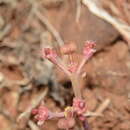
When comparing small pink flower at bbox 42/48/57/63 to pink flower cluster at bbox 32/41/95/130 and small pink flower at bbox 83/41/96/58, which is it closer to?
pink flower cluster at bbox 32/41/95/130

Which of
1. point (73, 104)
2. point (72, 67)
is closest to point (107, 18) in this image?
point (72, 67)

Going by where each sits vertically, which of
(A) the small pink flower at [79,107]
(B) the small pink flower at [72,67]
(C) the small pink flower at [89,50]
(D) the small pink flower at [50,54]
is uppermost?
(D) the small pink flower at [50,54]

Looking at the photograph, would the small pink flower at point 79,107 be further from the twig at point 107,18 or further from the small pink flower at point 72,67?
the twig at point 107,18

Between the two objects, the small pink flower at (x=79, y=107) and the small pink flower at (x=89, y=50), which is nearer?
the small pink flower at (x=79, y=107)

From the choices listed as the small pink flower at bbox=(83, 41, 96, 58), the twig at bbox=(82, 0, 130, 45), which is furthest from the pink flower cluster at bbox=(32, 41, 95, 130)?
the twig at bbox=(82, 0, 130, 45)

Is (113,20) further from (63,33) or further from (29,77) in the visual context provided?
(29,77)

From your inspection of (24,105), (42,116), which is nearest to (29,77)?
(24,105)

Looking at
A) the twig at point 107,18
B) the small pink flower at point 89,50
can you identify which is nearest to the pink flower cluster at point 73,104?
the small pink flower at point 89,50

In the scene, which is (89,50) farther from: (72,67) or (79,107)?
(79,107)
